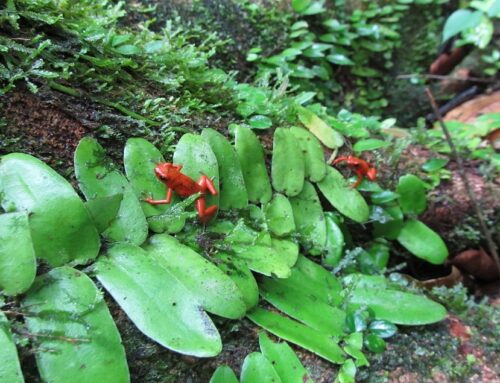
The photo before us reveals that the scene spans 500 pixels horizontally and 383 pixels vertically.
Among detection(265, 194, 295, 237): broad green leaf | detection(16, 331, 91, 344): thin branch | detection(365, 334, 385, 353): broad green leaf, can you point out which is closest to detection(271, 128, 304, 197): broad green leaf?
detection(265, 194, 295, 237): broad green leaf

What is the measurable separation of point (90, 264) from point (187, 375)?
0.53 m

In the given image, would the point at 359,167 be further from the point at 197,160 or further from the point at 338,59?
the point at 338,59

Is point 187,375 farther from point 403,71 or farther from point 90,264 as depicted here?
point 403,71

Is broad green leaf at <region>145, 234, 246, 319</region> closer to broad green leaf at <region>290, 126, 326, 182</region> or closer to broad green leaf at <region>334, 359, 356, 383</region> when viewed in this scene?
broad green leaf at <region>334, 359, 356, 383</region>

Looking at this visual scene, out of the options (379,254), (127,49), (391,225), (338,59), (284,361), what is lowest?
(379,254)

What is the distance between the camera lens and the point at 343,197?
2.38 metres

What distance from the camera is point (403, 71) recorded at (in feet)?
14.8

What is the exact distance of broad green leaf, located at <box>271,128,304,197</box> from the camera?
2.19 metres

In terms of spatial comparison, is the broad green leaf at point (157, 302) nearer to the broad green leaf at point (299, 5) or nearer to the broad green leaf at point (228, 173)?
the broad green leaf at point (228, 173)

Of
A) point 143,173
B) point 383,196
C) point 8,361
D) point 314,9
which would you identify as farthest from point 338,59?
point 8,361

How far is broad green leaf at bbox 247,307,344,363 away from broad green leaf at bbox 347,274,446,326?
11.1 inches

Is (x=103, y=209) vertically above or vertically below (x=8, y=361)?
above

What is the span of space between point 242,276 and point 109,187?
612mm

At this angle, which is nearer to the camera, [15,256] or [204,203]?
[15,256]
